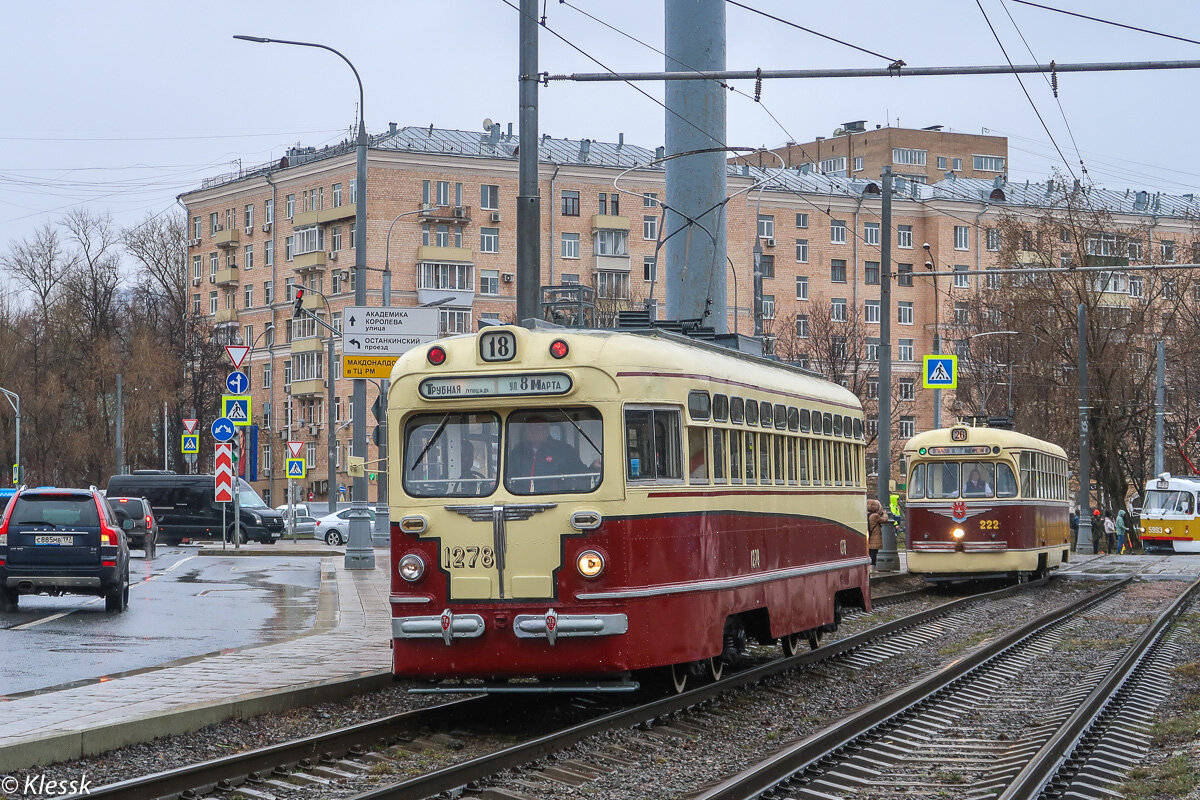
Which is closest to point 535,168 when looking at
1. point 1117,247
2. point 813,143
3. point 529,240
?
point 529,240

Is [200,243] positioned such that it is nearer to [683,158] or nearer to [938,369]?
[938,369]

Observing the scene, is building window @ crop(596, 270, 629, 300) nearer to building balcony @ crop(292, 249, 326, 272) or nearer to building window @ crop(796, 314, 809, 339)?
building window @ crop(796, 314, 809, 339)

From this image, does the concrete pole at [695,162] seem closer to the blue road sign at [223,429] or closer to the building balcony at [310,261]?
the blue road sign at [223,429]

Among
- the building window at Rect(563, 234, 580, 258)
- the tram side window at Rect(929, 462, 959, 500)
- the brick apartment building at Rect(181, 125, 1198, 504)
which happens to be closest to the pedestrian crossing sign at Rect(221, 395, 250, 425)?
the tram side window at Rect(929, 462, 959, 500)

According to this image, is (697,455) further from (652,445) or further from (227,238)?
(227,238)

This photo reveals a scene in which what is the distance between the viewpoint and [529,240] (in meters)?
17.0

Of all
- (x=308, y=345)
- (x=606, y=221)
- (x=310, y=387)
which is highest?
(x=606, y=221)

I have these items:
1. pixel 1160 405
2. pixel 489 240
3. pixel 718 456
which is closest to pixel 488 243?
pixel 489 240

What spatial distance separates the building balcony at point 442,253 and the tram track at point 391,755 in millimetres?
71752

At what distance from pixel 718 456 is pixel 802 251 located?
83475 mm

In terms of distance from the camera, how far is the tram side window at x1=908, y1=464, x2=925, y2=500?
29.7 metres

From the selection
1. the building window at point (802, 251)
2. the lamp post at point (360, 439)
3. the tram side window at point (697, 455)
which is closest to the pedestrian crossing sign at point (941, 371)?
the lamp post at point (360, 439)

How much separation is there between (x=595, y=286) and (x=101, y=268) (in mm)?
23579

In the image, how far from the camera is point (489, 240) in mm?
88125
